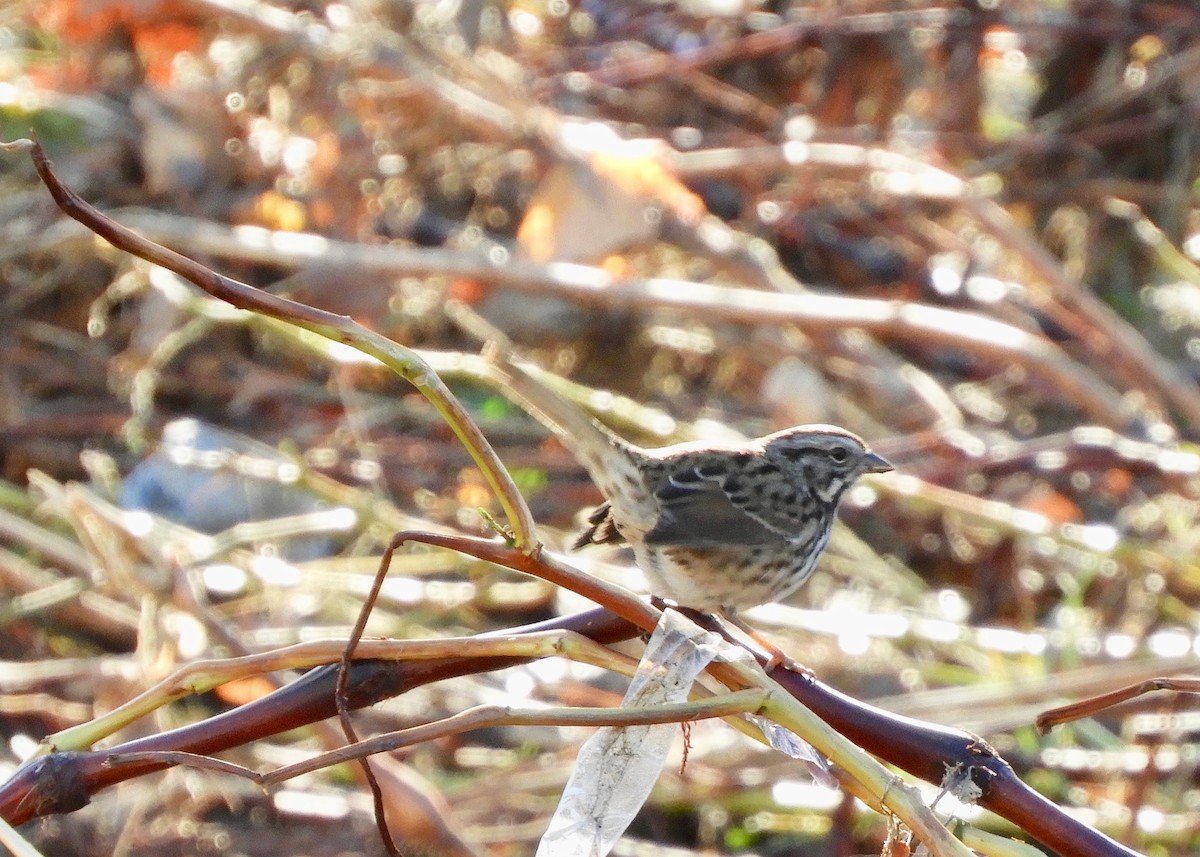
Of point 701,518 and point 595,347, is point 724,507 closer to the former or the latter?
point 701,518

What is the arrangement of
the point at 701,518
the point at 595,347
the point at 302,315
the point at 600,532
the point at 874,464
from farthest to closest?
the point at 595,347, the point at 874,464, the point at 701,518, the point at 600,532, the point at 302,315

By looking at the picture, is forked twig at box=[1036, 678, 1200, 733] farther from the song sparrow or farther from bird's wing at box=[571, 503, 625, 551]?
bird's wing at box=[571, 503, 625, 551]

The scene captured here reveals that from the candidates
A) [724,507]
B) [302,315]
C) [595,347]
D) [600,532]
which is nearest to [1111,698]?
[302,315]

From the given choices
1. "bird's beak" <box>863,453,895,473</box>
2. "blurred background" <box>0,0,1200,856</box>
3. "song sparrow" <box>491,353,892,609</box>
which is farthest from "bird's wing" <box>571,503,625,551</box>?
"blurred background" <box>0,0,1200,856</box>

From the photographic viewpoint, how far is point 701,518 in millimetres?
3287

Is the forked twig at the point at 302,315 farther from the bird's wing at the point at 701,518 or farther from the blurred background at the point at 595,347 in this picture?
the blurred background at the point at 595,347

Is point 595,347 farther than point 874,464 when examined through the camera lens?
Yes

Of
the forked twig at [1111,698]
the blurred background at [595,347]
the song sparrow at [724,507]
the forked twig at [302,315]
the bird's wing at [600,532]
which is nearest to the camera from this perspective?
the forked twig at [302,315]

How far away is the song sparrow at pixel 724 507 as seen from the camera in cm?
305

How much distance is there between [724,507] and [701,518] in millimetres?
146

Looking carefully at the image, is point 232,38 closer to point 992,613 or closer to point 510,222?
point 510,222

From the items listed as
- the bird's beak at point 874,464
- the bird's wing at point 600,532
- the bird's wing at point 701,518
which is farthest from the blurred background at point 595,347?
the bird's wing at point 600,532

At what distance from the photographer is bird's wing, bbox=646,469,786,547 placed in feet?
10.4

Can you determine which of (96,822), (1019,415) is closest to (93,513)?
(96,822)
